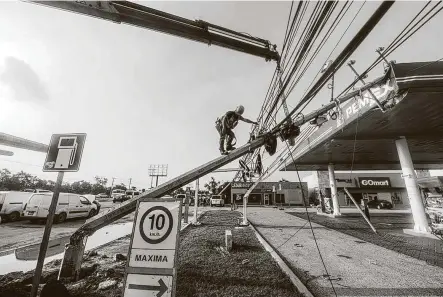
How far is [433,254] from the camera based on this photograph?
22.5ft

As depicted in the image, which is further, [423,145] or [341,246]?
[423,145]

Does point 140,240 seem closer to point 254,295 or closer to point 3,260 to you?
point 254,295

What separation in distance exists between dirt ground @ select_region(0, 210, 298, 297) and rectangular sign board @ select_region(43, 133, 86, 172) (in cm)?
230

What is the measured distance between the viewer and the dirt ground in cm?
392

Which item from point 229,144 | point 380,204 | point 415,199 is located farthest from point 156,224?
point 380,204

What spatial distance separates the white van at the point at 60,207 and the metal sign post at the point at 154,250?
48.1 feet

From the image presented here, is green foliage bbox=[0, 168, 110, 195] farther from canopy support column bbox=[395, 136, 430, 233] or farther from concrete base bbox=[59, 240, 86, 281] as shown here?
canopy support column bbox=[395, 136, 430, 233]

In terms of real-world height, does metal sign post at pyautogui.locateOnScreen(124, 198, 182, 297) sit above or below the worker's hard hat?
below

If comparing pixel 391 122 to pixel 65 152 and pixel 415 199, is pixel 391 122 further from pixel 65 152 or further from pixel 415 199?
pixel 65 152

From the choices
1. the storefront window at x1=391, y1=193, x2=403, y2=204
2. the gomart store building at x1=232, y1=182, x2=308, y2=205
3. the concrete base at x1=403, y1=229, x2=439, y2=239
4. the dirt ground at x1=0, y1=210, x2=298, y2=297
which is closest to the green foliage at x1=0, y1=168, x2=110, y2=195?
the gomart store building at x1=232, y1=182, x2=308, y2=205

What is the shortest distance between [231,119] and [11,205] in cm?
1634

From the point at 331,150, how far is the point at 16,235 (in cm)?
1878

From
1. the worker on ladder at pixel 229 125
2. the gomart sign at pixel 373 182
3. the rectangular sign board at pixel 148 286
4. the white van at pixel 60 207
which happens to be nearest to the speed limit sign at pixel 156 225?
the rectangular sign board at pixel 148 286

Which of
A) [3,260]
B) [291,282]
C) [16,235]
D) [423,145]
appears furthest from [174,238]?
[423,145]
